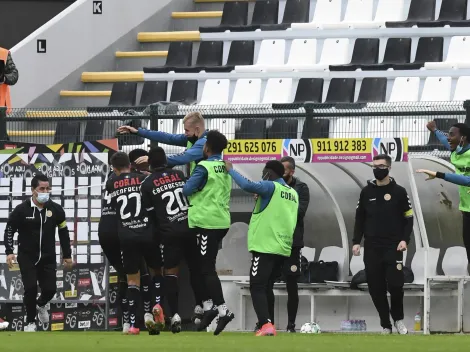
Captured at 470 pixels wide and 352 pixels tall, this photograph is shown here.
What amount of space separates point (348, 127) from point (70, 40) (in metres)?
8.86

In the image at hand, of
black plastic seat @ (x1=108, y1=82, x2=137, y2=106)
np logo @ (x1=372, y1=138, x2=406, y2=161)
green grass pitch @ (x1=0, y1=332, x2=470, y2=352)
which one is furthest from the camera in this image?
black plastic seat @ (x1=108, y1=82, x2=137, y2=106)

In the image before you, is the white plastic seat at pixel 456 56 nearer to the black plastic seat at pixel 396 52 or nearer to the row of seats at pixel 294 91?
the row of seats at pixel 294 91

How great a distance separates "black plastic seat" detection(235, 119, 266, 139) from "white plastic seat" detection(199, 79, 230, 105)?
4460mm

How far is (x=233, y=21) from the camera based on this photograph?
26547mm

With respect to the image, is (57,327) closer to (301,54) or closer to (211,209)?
(211,209)

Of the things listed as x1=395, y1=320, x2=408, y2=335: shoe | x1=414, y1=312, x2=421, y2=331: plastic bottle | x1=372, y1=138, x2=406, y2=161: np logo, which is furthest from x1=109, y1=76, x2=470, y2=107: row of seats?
x1=395, y1=320, x2=408, y2=335: shoe

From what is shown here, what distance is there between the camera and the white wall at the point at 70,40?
1014 inches

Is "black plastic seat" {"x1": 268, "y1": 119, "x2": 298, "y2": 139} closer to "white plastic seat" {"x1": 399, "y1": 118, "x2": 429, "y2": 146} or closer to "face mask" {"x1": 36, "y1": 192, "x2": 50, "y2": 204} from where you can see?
"white plastic seat" {"x1": 399, "y1": 118, "x2": 429, "y2": 146}

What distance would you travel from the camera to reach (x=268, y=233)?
15.5 m

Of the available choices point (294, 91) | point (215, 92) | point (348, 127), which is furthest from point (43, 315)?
point (294, 91)

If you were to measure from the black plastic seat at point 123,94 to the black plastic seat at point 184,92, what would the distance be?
2.38 ft

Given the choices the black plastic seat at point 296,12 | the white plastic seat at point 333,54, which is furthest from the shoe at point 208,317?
the black plastic seat at point 296,12

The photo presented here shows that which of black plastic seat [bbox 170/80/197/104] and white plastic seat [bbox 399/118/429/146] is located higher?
black plastic seat [bbox 170/80/197/104]

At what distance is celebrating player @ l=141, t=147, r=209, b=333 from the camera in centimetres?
1546
